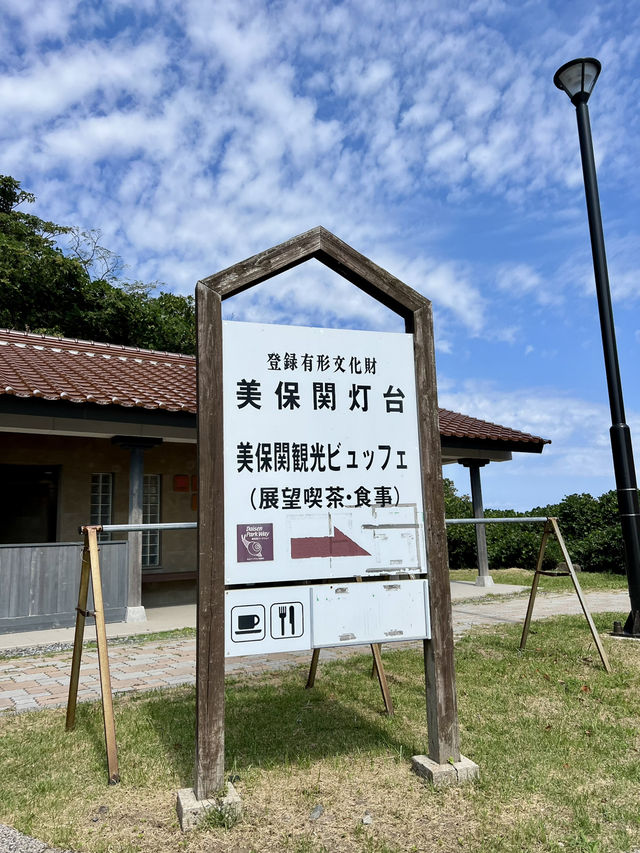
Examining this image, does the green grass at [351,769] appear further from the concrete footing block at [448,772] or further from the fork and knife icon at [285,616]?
the fork and knife icon at [285,616]

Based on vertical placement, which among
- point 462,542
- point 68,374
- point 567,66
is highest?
point 567,66

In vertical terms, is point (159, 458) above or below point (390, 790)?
above

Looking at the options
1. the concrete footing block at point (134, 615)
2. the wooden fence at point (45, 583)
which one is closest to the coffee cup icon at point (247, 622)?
the wooden fence at point (45, 583)

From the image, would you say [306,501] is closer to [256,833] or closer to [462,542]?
[256,833]

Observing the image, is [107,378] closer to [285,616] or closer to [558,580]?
[285,616]

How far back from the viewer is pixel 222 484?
322cm

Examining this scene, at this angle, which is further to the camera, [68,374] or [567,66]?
[68,374]

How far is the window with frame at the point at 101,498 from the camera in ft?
37.2

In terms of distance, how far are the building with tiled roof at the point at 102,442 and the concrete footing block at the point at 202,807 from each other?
233 inches

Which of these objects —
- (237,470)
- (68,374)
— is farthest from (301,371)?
(68,374)

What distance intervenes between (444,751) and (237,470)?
1.90 metres

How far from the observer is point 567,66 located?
754 cm

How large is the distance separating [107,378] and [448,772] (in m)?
8.62

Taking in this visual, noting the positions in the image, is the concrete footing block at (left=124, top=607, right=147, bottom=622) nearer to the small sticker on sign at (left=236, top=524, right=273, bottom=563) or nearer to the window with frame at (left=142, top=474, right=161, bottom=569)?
the window with frame at (left=142, top=474, right=161, bottom=569)
